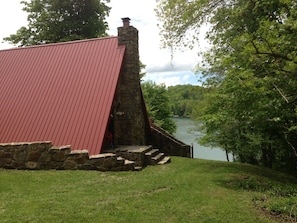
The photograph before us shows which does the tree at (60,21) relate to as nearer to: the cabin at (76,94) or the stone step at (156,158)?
the cabin at (76,94)

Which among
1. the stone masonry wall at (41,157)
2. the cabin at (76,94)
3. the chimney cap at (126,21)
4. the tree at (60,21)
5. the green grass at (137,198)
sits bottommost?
the green grass at (137,198)

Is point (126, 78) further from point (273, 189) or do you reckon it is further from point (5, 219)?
point (5, 219)

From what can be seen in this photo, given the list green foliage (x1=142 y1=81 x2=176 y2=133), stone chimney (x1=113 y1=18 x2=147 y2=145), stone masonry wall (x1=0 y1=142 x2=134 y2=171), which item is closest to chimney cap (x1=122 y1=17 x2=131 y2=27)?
stone chimney (x1=113 y1=18 x2=147 y2=145)

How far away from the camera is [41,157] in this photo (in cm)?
877

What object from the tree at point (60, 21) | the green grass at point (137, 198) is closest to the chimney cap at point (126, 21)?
the green grass at point (137, 198)

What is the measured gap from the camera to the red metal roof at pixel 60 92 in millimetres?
10203

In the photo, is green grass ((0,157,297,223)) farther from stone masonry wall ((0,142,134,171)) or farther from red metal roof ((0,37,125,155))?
red metal roof ((0,37,125,155))

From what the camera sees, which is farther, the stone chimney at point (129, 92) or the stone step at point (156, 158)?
the stone chimney at point (129, 92)

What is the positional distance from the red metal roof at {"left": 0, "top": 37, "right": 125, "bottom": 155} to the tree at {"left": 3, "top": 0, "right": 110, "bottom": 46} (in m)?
10.9

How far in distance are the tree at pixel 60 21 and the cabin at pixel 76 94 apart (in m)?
10.6

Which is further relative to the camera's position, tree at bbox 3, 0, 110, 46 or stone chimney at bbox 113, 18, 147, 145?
tree at bbox 3, 0, 110, 46

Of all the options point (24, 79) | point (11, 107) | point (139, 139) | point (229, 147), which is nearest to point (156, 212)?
Answer: point (139, 139)

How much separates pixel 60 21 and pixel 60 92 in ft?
49.2

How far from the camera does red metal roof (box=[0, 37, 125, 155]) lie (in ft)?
33.5
